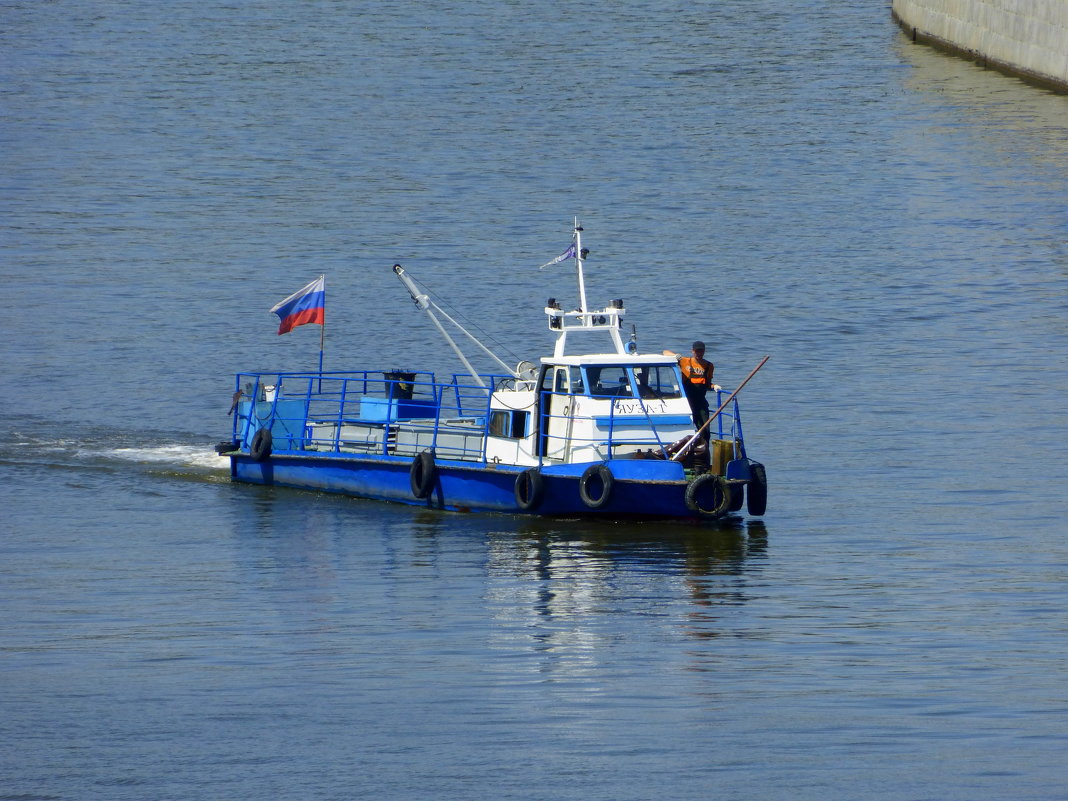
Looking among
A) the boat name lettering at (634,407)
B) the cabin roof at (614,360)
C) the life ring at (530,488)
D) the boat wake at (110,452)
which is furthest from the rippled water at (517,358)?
the cabin roof at (614,360)

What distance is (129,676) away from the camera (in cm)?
1609

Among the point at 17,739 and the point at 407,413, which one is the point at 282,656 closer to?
the point at 17,739

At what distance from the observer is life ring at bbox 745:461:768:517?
75.1 ft

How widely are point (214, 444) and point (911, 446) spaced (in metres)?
12.0

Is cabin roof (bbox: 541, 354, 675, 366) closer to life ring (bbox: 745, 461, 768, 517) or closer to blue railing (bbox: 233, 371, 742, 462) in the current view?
blue railing (bbox: 233, 371, 742, 462)

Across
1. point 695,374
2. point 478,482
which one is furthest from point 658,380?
point 478,482

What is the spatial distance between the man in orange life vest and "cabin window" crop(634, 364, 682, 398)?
0.46ft

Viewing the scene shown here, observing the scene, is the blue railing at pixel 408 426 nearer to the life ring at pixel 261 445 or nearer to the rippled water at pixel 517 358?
the life ring at pixel 261 445

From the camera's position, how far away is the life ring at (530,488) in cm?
2286

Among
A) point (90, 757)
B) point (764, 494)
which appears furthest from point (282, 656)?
point (764, 494)

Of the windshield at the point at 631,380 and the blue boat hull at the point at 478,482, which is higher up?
the windshield at the point at 631,380

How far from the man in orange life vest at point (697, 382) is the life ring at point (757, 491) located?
1.07 meters

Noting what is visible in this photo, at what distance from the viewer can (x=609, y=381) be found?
925 inches

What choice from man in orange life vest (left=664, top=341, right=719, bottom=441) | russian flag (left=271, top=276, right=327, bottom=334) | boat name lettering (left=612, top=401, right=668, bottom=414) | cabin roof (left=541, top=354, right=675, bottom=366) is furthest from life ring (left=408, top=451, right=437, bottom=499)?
man in orange life vest (left=664, top=341, right=719, bottom=441)
